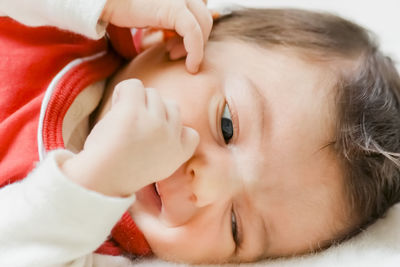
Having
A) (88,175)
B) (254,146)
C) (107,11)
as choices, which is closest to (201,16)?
(107,11)

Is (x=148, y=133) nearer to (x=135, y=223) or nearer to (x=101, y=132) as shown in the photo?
(x=101, y=132)

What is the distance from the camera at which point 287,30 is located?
3.09 ft

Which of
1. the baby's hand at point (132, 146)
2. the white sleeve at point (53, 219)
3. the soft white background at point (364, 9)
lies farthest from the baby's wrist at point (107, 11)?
the soft white background at point (364, 9)

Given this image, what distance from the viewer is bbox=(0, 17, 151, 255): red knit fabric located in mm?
810

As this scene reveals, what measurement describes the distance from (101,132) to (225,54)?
1.06 ft

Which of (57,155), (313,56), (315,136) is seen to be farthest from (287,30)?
(57,155)

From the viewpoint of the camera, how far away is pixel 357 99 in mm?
832

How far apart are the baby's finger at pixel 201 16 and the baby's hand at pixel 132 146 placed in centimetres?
23

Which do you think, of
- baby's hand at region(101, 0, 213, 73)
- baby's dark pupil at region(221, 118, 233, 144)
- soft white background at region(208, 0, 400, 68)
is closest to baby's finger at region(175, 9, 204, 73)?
baby's hand at region(101, 0, 213, 73)

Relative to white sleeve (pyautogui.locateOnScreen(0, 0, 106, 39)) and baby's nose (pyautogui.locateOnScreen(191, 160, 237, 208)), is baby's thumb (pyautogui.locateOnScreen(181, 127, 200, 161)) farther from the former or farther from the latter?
white sleeve (pyautogui.locateOnScreen(0, 0, 106, 39))

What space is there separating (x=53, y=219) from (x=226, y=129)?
1.02ft

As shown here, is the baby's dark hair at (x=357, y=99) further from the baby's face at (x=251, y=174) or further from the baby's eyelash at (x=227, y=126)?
the baby's eyelash at (x=227, y=126)

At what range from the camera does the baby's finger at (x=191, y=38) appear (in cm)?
85

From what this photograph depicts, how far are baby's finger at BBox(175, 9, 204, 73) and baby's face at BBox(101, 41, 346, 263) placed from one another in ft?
0.07
